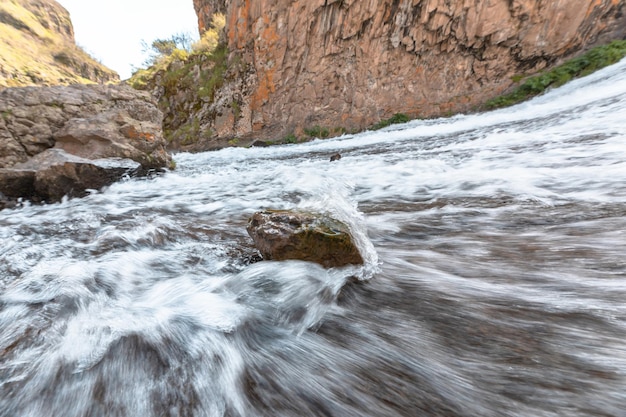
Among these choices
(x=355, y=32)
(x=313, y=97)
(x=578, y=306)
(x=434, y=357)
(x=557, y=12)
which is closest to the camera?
(x=434, y=357)

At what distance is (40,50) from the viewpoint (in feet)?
90.1

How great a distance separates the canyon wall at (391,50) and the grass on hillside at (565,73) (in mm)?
754

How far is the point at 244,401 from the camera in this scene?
3.03 ft

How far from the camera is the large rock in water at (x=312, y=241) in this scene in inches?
61.1

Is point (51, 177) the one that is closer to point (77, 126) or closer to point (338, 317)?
point (77, 126)

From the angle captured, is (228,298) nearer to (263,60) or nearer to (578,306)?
(578,306)

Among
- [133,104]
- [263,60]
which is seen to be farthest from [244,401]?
[263,60]

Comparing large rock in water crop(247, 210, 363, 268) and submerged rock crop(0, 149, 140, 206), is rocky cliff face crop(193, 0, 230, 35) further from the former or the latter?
large rock in water crop(247, 210, 363, 268)

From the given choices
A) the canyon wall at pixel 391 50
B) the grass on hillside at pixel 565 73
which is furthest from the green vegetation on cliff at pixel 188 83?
the grass on hillside at pixel 565 73

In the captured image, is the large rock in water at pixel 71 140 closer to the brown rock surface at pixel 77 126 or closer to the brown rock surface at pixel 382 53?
the brown rock surface at pixel 77 126

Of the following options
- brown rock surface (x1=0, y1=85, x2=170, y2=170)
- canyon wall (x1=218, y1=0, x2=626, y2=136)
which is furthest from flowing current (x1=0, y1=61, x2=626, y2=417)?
canyon wall (x1=218, y1=0, x2=626, y2=136)

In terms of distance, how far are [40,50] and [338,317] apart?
1631 inches

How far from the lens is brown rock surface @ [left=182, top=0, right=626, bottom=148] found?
34.2 feet

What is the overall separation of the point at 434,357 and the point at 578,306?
26.7 inches
